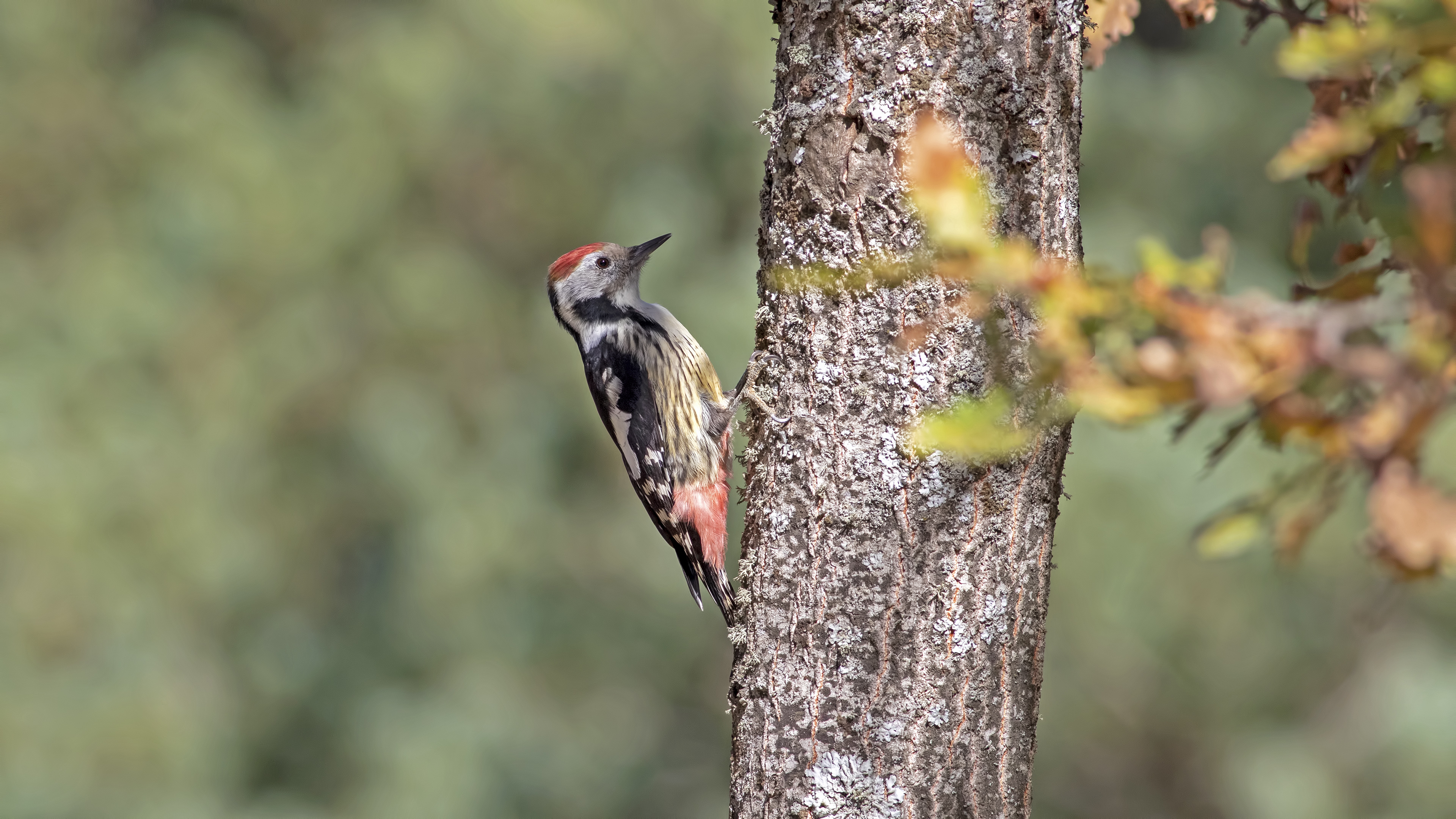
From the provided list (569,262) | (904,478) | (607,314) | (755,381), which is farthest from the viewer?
(569,262)

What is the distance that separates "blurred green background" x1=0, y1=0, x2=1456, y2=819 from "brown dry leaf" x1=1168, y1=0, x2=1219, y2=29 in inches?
99.5

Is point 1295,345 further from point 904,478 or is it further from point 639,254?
point 639,254

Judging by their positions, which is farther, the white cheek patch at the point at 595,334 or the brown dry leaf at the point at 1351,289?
the white cheek patch at the point at 595,334

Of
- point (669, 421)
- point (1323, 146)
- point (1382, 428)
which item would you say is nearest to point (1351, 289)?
point (1323, 146)

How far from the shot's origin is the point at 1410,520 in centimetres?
67

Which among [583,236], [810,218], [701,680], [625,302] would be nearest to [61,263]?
[583,236]

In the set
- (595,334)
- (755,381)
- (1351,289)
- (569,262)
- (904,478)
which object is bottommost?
(1351,289)

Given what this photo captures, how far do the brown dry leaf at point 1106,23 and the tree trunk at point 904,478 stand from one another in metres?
0.21

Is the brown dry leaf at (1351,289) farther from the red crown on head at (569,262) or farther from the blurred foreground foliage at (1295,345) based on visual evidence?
the red crown on head at (569,262)

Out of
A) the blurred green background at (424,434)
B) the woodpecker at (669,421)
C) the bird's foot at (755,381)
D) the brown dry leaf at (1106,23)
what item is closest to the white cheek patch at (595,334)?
the woodpecker at (669,421)

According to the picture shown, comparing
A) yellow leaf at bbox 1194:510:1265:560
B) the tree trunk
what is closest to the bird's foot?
the tree trunk

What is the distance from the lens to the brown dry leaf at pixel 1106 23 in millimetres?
1779

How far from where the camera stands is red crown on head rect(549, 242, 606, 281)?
3.17 m

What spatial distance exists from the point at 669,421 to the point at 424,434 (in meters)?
3.39
